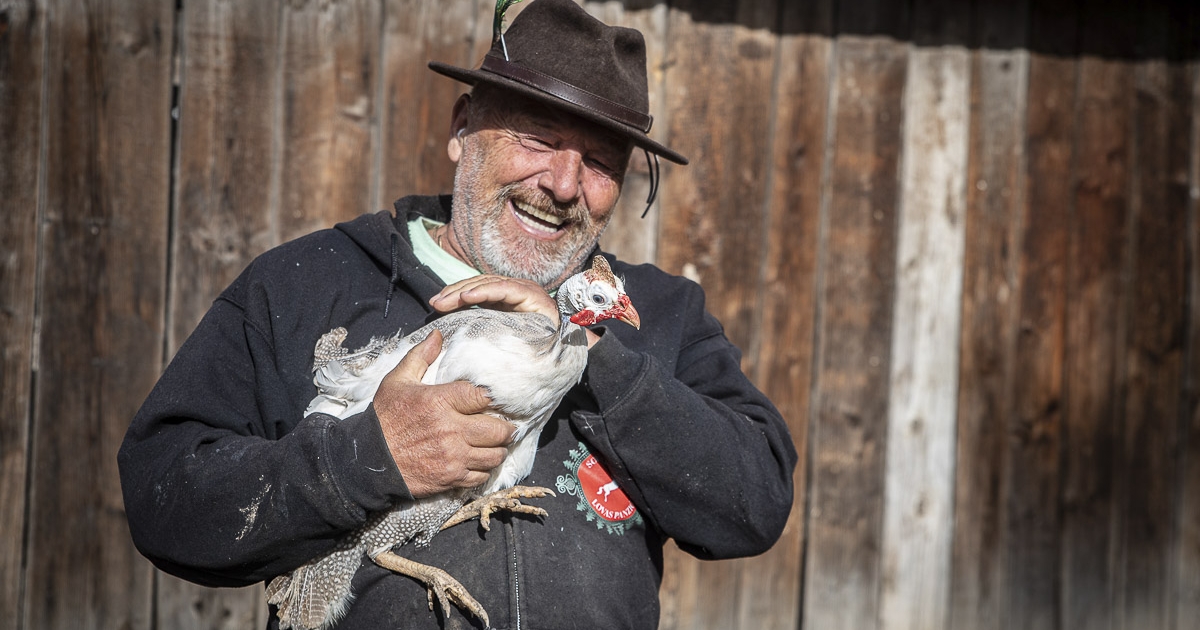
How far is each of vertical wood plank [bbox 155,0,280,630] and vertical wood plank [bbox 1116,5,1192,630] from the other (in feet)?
11.8

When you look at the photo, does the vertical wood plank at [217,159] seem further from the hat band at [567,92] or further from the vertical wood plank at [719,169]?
the vertical wood plank at [719,169]

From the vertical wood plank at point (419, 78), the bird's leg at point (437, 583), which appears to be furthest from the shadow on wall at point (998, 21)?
the bird's leg at point (437, 583)

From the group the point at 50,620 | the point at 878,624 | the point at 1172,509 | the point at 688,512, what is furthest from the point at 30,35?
the point at 1172,509

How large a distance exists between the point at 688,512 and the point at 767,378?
4.94ft

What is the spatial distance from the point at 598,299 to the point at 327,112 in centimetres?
156

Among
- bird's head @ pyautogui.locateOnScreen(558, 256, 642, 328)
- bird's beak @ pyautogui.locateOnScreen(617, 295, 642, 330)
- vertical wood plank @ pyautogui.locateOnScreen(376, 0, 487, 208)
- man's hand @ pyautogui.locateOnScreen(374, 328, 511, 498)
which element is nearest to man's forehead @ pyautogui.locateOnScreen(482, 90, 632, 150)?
bird's head @ pyautogui.locateOnScreen(558, 256, 642, 328)

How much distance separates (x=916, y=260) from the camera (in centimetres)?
360

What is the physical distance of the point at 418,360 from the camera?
194 cm

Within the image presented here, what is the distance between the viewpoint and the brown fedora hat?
2.25 m

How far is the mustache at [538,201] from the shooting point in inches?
92.7

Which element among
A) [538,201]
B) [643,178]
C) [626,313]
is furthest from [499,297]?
[643,178]

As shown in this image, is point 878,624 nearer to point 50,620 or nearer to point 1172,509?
point 1172,509

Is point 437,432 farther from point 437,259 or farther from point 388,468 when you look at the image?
point 437,259

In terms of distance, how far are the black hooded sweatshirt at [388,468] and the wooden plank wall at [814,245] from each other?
3.50 ft
